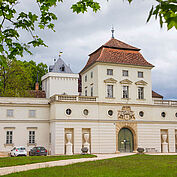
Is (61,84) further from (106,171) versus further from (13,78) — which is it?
(106,171)

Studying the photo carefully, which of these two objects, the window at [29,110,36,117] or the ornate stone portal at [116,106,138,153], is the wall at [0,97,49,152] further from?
the ornate stone portal at [116,106,138,153]

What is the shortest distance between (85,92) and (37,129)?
912cm

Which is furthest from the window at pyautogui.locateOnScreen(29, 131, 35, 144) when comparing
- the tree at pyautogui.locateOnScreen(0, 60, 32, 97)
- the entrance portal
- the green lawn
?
the green lawn

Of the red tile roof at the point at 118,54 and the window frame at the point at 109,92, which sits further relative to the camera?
the red tile roof at the point at 118,54

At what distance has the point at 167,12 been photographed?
4551 mm

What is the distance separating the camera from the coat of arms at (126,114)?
35.3 metres

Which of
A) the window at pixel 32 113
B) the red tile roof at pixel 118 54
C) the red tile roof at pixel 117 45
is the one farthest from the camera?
the red tile roof at pixel 117 45

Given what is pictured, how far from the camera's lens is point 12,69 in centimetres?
4272

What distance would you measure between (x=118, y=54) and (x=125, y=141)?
11.2 meters

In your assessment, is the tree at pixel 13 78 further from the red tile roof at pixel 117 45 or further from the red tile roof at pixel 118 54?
the red tile roof at pixel 117 45

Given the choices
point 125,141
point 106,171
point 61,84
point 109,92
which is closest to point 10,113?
point 61,84

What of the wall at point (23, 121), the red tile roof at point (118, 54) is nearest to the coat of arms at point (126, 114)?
the red tile roof at point (118, 54)

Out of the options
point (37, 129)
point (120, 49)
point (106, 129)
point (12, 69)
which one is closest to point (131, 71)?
point (120, 49)

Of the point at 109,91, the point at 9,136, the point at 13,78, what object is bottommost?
the point at 9,136
